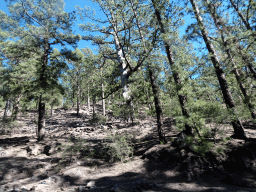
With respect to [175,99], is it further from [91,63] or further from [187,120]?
[91,63]

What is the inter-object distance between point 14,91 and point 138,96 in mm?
9053

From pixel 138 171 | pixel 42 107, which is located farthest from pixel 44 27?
pixel 138 171

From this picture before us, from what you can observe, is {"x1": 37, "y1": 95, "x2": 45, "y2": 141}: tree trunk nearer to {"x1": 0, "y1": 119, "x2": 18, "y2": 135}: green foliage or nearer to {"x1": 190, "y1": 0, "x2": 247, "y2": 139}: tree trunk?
{"x1": 0, "y1": 119, "x2": 18, "y2": 135}: green foliage

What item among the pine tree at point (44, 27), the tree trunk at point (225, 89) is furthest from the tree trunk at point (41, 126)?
the tree trunk at point (225, 89)

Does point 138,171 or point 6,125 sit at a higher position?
point 6,125

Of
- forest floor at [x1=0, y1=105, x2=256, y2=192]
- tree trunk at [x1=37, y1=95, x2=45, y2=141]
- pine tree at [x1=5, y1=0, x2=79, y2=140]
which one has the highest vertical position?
pine tree at [x1=5, y1=0, x2=79, y2=140]

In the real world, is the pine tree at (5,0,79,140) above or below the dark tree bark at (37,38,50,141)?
above

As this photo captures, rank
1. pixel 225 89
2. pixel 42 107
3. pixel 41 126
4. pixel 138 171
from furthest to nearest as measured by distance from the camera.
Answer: pixel 42 107
pixel 41 126
pixel 225 89
pixel 138 171

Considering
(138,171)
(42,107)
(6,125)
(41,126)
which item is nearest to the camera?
(138,171)

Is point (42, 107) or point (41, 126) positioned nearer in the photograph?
point (41, 126)

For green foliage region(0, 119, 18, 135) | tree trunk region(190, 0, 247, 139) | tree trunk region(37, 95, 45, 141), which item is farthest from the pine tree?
tree trunk region(190, 0, 247, 139)

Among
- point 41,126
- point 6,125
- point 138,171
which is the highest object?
point 6,125

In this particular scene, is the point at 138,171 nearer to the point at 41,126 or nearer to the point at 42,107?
the point at 41,126

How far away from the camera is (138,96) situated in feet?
30.7
